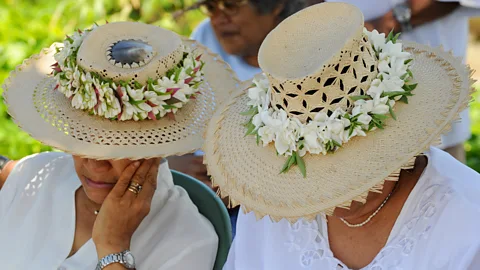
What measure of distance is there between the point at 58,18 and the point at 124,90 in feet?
18.5

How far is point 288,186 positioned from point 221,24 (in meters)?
1.96

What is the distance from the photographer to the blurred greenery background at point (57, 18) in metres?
6.68

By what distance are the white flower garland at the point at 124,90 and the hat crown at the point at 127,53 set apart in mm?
27

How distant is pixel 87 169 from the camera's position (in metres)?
2.95

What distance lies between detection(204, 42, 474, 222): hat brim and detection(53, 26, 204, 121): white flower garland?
37cm

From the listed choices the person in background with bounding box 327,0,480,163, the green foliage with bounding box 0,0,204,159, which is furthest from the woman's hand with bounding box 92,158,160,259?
the green foliage with bounding box 0,0,204,159

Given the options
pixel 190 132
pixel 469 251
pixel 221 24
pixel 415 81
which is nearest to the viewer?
pixel 469 251

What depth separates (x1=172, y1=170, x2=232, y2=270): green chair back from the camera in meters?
3.07

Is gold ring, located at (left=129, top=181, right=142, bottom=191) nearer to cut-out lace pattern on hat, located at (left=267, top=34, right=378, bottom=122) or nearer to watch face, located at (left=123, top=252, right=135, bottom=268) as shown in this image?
watch face, located at (left=123, top=252, right=135, bottom=268)

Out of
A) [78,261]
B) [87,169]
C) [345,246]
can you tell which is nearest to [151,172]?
[87,169]

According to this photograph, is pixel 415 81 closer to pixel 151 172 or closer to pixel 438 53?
pixel 438 53

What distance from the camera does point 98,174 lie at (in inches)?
116

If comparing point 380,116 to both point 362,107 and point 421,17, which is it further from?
point 421,17

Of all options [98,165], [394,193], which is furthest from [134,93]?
[394,193]
